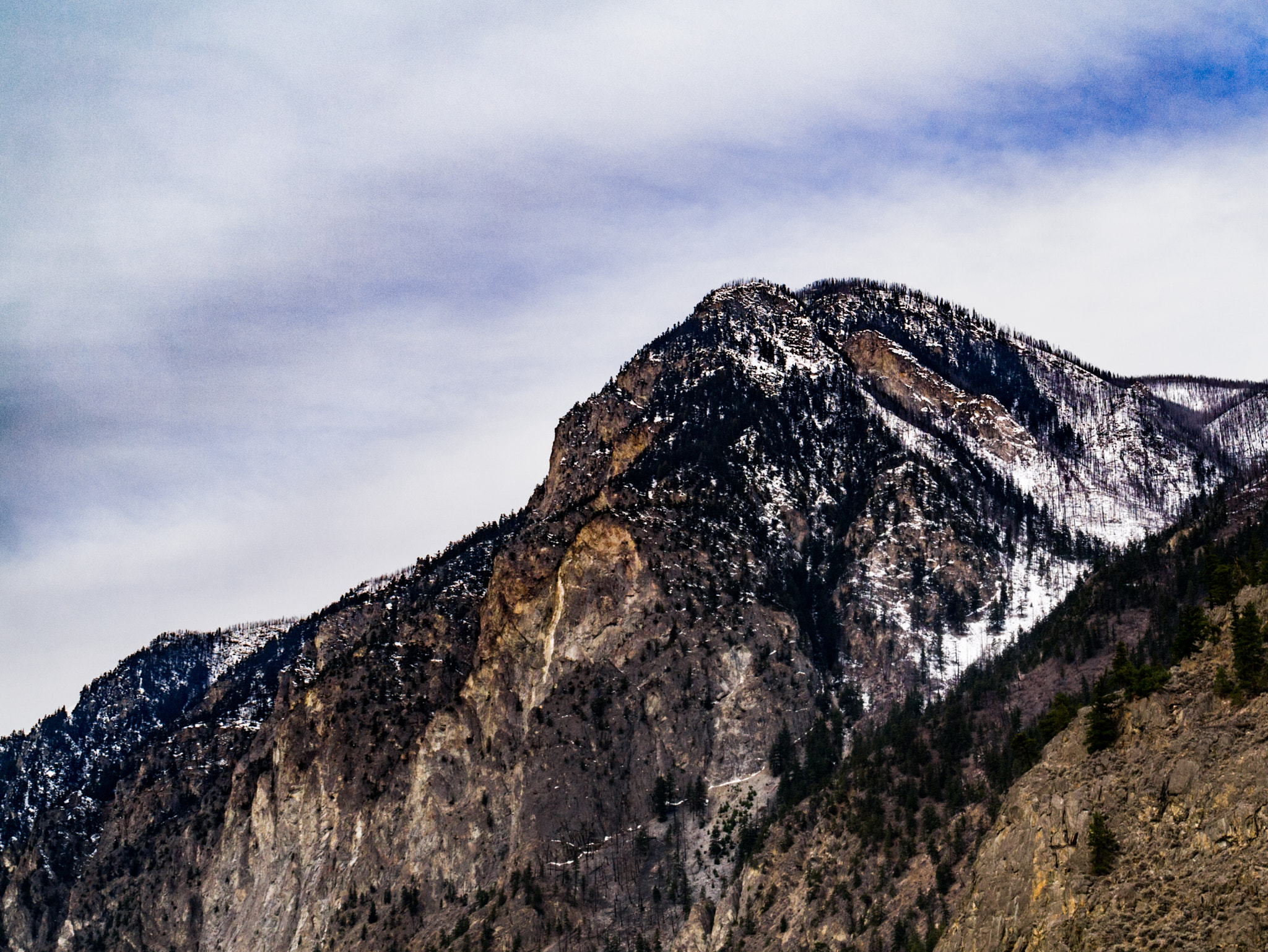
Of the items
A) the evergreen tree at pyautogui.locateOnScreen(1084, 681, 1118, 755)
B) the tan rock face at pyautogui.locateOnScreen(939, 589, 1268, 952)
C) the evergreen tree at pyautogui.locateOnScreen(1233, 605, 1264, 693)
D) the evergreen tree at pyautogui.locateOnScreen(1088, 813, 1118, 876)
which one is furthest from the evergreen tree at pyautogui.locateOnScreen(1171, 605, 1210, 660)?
the evergreen tree at pyautogui.locateOnScreen(1088, 813, 1118, 876)

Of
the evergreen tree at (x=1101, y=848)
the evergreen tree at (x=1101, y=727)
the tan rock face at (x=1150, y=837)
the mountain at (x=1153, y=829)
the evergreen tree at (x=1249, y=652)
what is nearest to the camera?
the tan rock face at (x=1150, y=837)

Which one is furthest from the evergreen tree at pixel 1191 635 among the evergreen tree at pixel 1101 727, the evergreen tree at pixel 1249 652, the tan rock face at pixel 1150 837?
the evergreen tree at pixel 1249 652

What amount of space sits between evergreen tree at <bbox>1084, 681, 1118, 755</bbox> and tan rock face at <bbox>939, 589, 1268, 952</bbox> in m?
0.85

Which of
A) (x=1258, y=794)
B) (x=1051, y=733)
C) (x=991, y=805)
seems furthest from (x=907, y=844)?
(x=1258, y=794)

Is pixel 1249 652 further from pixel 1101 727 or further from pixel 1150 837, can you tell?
pixel 1101 727

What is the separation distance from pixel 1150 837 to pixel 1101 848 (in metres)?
3.53

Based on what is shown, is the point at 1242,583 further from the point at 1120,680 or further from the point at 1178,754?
the point at 1178,754

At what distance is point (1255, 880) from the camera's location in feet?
303

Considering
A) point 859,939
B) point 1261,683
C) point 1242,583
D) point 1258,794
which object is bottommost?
point 859,939

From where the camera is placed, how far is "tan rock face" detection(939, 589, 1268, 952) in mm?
94938

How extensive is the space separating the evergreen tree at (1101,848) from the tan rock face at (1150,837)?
0.55m

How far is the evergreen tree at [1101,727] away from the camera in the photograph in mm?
115062

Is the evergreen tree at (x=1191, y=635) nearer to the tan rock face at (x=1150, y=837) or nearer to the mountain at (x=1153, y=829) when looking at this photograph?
the mountain at (x=1153, y=829)

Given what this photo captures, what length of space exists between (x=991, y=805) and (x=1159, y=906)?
319 feet
